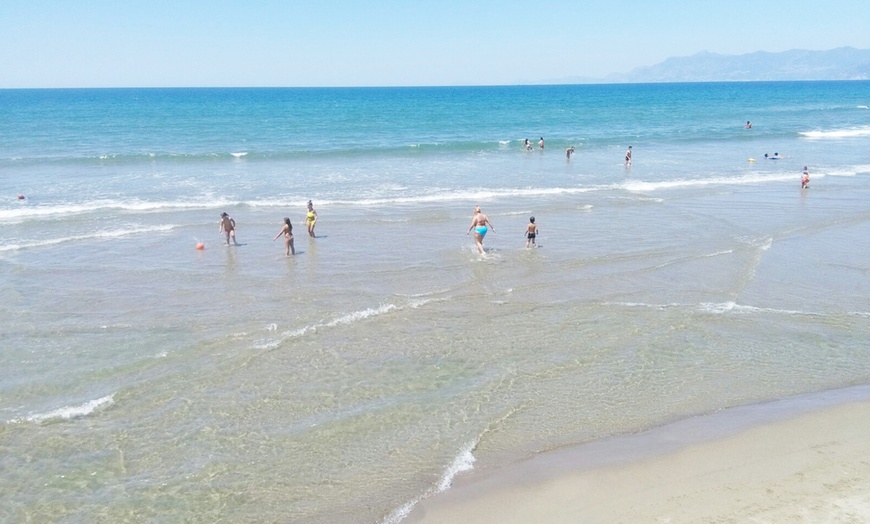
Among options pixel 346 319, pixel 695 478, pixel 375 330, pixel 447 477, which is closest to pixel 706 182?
pixel 346 319

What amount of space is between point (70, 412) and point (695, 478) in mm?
8912

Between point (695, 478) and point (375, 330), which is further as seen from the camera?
point (375, 330)

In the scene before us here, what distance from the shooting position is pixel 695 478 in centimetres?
870

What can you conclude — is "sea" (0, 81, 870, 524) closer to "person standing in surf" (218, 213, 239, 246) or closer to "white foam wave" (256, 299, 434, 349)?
"white foam wave" (256, 299, 434, 349)

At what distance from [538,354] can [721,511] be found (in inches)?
195

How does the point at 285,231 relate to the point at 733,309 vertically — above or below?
above

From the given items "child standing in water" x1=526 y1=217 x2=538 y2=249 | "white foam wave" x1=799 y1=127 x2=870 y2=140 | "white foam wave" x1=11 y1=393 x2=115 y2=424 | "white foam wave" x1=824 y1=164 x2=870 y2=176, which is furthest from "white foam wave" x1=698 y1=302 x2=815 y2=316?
"white foam wave" x1=799 y1=127 x2=870 y2=140

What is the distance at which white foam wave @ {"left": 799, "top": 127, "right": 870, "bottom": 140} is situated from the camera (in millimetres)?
55719

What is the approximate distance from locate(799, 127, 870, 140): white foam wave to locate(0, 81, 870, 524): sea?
26173 mm

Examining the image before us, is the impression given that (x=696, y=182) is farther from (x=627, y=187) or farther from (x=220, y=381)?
(x=220, y=381)

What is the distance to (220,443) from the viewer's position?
31.7 feet

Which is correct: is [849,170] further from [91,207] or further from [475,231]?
[91,207]

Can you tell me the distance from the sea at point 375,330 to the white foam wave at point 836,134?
2617 cm

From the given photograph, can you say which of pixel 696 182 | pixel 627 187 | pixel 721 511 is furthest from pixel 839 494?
pixel 696 182
